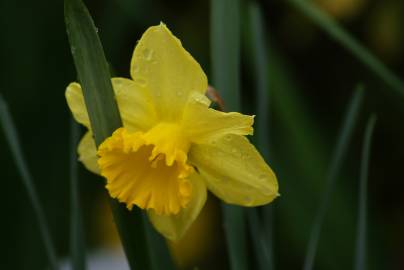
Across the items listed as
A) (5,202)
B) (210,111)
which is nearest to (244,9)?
(5,202)

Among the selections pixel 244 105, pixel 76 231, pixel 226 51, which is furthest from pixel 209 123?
pixel 244 105

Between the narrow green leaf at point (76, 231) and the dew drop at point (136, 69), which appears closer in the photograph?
the dew drop at point (136, 69)

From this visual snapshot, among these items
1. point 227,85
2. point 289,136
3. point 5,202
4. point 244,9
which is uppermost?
point 227,85

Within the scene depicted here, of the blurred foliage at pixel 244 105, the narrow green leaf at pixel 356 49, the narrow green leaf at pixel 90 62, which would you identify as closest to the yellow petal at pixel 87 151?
the narrow green leaf at pixel 90 62

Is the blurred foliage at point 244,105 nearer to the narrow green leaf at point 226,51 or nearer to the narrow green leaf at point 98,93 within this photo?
the narrow green leaf at point 226,51

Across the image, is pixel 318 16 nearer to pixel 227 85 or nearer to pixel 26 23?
pixel 227 85
